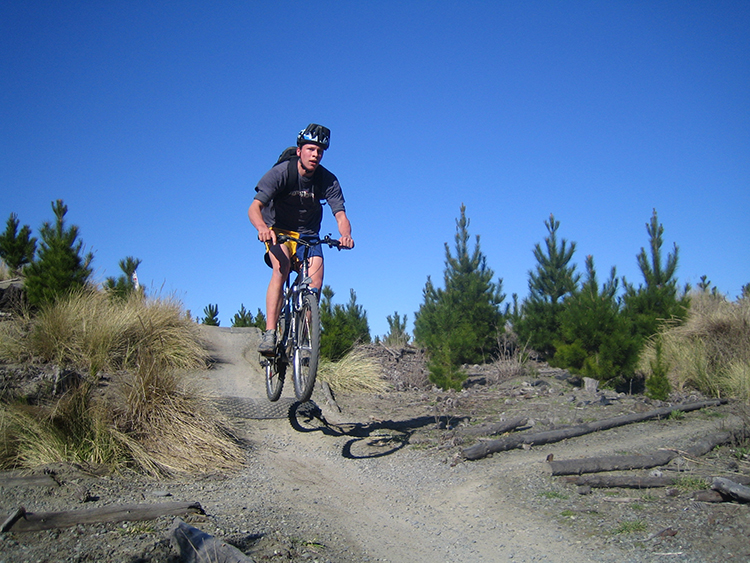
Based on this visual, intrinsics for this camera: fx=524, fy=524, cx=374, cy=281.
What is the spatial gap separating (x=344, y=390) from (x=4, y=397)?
5.28m

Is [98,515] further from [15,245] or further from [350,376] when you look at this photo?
[15,245]

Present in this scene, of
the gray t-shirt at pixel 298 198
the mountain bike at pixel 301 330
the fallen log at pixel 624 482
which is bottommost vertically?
the fallen log at pixel 624 482

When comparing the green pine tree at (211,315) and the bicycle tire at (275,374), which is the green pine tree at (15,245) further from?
the bicycle tire at (275,374)

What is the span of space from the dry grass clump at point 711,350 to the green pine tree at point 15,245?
59.0 feet

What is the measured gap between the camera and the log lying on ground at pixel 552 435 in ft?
17.6

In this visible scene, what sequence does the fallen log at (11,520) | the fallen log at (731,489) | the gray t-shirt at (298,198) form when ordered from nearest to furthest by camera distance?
the fallen log at (11,520)
the fallen log at (731,489)
the gray t-shirt at (298,198)

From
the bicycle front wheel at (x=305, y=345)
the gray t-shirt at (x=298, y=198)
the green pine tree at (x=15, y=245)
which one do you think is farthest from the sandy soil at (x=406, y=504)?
the green pine tree at (x=15, y=245)

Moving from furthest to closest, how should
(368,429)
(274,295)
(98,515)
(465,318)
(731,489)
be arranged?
(465,318)
(368,429)
(274,295)
(731,489)
(98,515)

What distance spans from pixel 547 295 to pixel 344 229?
13.0m

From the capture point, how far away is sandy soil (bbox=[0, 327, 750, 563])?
3.32 metres

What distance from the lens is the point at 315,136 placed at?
206 inches

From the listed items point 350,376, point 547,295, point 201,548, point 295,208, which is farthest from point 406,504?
point 547,295

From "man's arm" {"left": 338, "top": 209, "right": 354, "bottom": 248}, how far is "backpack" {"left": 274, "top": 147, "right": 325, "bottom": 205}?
0.28 meters

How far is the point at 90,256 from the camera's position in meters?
12.0
